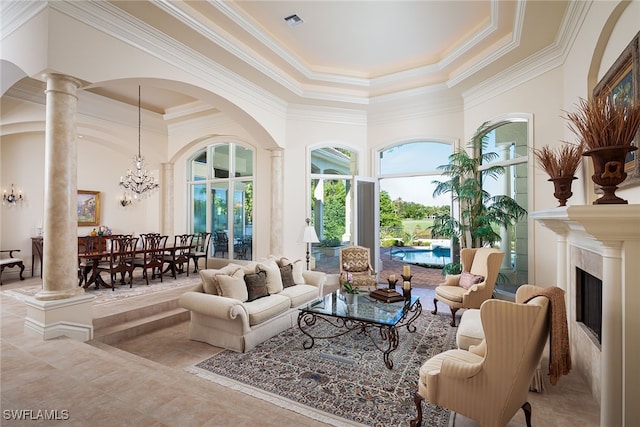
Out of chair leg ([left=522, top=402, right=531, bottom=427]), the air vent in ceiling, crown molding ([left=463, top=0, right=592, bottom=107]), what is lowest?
chair leg ([left=522, top=402, right=531, bottom=427])

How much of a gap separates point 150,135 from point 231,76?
4201 millimetres

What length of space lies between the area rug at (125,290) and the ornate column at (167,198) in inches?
91.8

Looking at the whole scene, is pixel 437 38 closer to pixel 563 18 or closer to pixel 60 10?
pixel 563 18

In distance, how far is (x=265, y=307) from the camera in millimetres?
3920

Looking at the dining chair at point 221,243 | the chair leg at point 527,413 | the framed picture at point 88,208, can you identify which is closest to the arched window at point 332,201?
the dining chair at point 221,243

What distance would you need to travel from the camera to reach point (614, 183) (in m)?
1.84

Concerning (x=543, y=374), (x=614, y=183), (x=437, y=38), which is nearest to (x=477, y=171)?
(x=437, y=38)

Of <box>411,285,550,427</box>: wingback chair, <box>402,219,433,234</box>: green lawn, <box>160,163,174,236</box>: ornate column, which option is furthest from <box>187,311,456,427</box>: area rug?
<box>402,219,433,234</box>: green lawn

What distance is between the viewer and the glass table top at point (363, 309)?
3451 mm

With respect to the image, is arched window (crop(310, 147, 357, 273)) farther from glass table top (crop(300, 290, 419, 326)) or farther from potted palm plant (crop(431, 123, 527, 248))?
glass table top (crop(300, 290, 419, 326))

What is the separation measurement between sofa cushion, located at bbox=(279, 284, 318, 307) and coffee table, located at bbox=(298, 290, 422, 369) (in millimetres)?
346

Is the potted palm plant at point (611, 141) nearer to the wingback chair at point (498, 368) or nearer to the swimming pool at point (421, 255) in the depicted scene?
the wingback chair at point (498, 368)

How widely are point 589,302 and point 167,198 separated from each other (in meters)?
9.17

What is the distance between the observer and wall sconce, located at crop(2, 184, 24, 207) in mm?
6980
